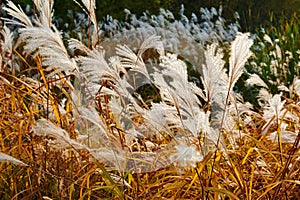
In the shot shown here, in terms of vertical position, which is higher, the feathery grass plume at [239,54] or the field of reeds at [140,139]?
the feathery grass plume at [239,54]

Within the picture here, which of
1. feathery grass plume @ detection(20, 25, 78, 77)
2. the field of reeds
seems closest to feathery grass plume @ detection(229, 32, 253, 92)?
the field of reeds

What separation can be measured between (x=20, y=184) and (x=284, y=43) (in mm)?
3950

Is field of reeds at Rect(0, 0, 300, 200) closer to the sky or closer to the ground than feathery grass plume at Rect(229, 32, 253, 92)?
closer to the ground

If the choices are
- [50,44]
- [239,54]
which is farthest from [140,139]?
[239,54]

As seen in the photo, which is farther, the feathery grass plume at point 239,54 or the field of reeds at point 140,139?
the field of reeds at point 140,139

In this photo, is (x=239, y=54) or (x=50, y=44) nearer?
(x=239, y=54)

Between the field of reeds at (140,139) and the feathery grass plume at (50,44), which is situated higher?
the feathery grass plume at (50,44)

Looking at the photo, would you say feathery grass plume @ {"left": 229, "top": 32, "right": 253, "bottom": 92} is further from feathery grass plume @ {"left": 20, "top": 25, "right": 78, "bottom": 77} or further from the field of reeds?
feathery grass plume @ {"left": 20, "top": 25, "right": 78, "bottom": 77}

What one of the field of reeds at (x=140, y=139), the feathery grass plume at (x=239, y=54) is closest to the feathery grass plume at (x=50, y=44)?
the field of reeds at (x=140, y=139)

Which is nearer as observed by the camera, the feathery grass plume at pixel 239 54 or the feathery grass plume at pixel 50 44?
the feathery grass plume at pixel 239 54

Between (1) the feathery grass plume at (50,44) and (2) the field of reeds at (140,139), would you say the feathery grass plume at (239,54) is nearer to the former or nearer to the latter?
(2) the field of reeds at (140,139)

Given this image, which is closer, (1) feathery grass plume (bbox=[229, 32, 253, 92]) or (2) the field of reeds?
(1) feathery grass plume (bbox=[229, 32, 253, 92])

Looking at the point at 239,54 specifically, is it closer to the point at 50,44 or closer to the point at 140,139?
the point at 50,44

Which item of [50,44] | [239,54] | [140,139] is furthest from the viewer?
[140,139]
